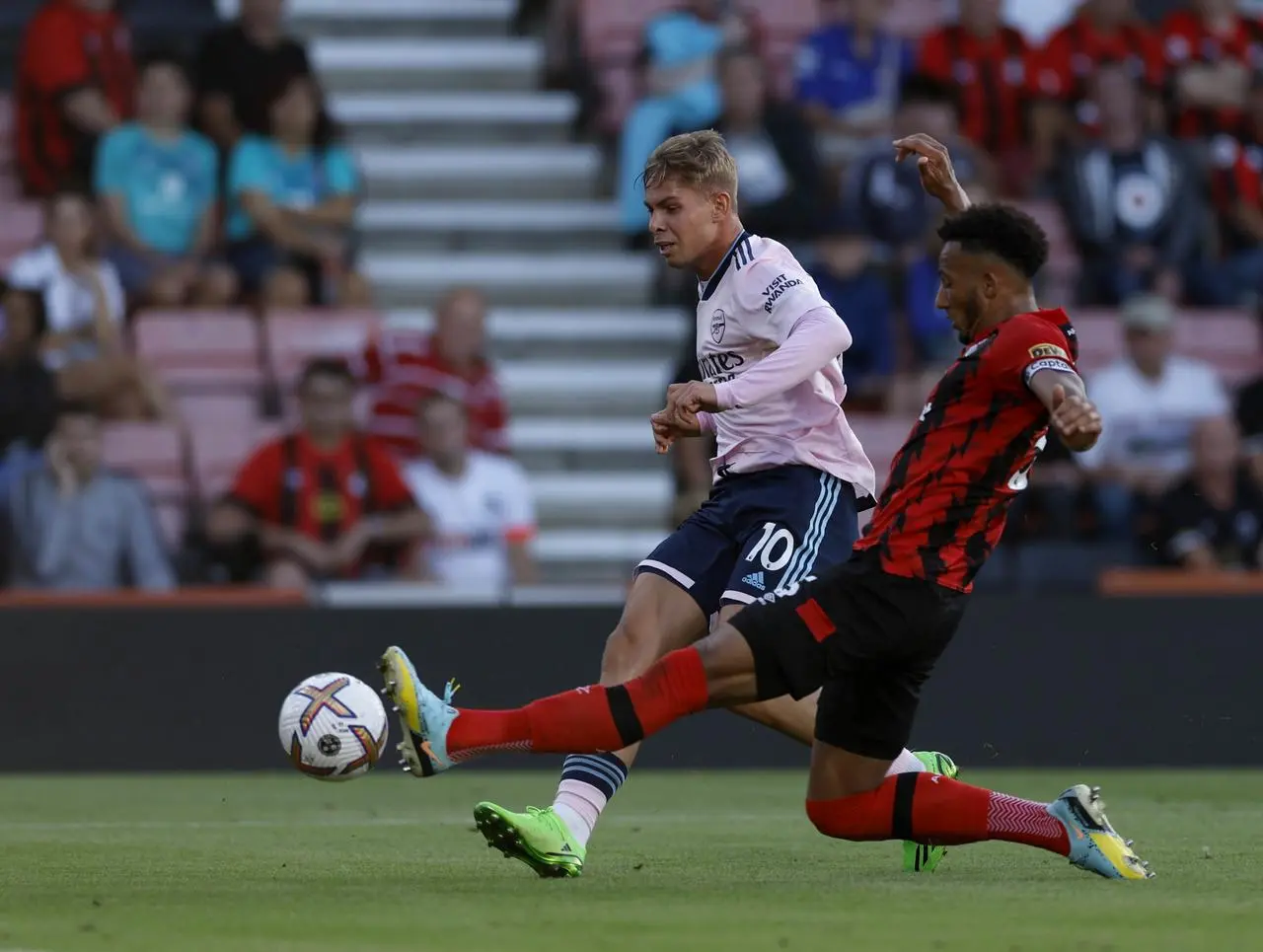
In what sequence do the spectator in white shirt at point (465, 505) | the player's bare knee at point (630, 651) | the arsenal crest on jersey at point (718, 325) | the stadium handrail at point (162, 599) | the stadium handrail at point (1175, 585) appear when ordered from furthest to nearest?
the spectator in white shirt at point (465, 505) → the stadium handrail at point (1175, 585) → the stadium handrail at point (162, 599) → the arsenal crest on jersey at point (718, 325) → the player's bare knee at point (630, 651)

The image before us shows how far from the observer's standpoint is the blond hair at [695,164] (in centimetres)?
655

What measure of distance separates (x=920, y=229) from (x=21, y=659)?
621 cm

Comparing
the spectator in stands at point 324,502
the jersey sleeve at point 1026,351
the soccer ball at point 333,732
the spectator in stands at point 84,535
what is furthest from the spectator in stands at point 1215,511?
the jersey sleeve at point 1026,351

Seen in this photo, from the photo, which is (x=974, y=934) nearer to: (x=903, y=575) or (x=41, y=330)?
(x=903, y=575)

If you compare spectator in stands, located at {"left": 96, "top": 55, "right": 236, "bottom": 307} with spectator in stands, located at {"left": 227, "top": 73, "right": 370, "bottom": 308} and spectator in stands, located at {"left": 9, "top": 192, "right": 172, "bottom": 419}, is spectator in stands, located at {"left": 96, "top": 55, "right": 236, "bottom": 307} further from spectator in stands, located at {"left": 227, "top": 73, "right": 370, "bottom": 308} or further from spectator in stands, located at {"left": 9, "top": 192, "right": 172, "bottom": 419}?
spectator in stands, located at {"left": 9, "top": 192, "right": 172, "bottom": 419}

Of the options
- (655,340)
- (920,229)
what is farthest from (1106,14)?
(655,340)

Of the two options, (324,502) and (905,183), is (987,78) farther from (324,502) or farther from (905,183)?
(324,502)

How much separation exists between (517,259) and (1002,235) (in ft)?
→ 31.1

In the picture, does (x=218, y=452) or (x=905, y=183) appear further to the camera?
(x=905, y=183)

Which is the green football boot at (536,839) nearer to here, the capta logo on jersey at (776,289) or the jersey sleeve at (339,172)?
the capta logo on jersey at (776,289)

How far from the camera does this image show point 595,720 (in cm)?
587

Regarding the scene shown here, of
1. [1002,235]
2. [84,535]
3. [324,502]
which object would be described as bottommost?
[84,535]

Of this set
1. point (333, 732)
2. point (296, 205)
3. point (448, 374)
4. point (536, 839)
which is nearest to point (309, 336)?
point (448, 374)

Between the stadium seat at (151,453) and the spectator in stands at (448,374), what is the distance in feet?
3.72
